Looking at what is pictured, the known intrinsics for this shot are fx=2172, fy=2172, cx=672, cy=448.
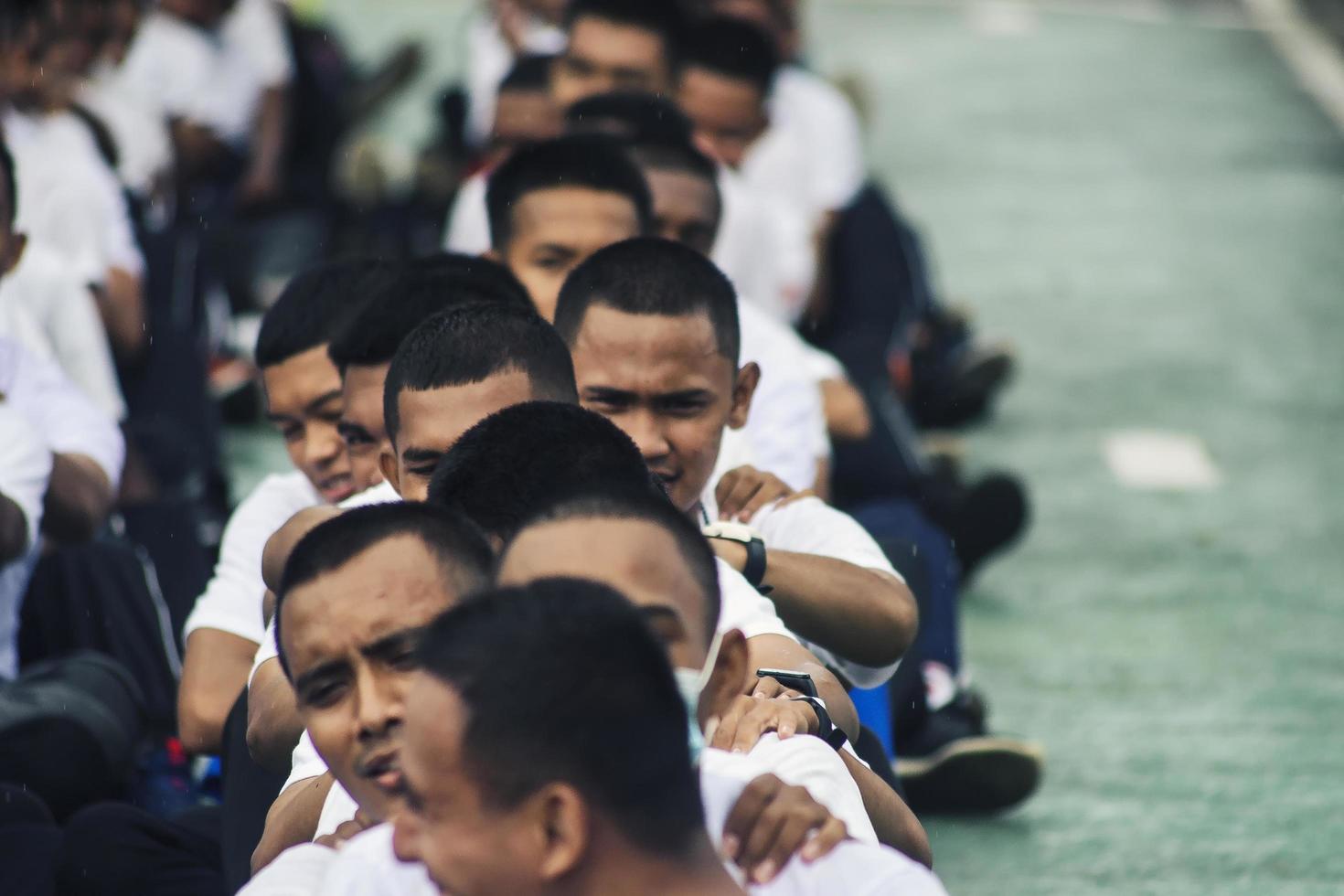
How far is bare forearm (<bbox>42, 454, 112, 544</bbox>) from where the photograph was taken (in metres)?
3.35

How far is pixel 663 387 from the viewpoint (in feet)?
9.14

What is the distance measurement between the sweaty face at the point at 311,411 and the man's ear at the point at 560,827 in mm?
1629

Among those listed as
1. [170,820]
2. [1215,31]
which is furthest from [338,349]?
[1215,31]

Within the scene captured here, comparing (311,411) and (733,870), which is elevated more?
(733,870)

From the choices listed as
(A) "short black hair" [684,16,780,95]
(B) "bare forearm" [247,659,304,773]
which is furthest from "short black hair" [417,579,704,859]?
(A) "short black hair" [684,16,780,95]

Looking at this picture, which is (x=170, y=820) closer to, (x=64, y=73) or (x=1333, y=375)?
(x=64, y=73)

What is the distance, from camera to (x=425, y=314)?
3061mm

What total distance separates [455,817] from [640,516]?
1.33 feet

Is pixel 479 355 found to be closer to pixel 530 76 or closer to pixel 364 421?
pixel 364 421

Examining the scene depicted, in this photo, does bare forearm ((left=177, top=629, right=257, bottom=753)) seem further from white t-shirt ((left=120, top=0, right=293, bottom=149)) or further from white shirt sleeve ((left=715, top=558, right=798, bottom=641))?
white t-shirt ((left=120, top=0, right=293, bottom=149))

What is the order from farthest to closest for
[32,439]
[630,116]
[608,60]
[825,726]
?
[608,60] < [630,116] < [32,439] < [825,726]

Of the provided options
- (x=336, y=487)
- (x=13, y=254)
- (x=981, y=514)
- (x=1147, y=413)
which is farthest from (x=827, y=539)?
(x=1147, y=413)

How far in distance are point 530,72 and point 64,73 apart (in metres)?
1.13

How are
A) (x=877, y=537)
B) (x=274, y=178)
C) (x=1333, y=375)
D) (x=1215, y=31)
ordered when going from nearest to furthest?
(x=877, y=537)
(x=1333, y=375)
(x=274, y=178)
(x=1215, y=31)
